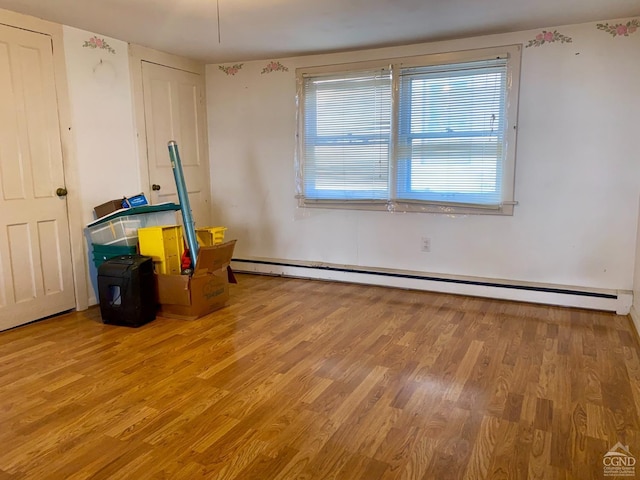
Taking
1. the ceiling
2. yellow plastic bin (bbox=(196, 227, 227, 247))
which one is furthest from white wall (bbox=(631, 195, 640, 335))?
yellow plastic bin (bbox=(196, 227, 227, 247))

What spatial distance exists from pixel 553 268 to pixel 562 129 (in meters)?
1.10

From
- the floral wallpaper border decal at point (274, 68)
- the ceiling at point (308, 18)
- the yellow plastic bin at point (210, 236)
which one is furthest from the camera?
the floral wallpaper border decal at point (274, 68)

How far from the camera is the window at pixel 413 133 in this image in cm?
377

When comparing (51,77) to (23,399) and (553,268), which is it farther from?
(553,268)

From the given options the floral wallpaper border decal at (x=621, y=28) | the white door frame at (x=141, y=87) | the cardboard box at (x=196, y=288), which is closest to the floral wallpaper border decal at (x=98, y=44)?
the white door frame at (x=141, y=87)

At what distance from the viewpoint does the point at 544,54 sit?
357 centimetres

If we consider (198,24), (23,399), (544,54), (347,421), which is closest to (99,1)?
(198,24)

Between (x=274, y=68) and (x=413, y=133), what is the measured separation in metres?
1.60

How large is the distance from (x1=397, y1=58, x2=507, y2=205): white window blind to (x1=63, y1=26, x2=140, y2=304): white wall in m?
2.40

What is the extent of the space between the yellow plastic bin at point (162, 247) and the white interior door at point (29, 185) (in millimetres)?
629

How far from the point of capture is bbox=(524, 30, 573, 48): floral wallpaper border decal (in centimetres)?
349

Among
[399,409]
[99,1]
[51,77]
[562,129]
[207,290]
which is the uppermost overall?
[99,1]

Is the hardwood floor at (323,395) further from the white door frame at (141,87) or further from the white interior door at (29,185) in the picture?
the white door frame at (141,87)

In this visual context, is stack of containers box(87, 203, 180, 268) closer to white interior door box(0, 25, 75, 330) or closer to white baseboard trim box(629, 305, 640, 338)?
white interior door box(0, 25, 75, 330)
